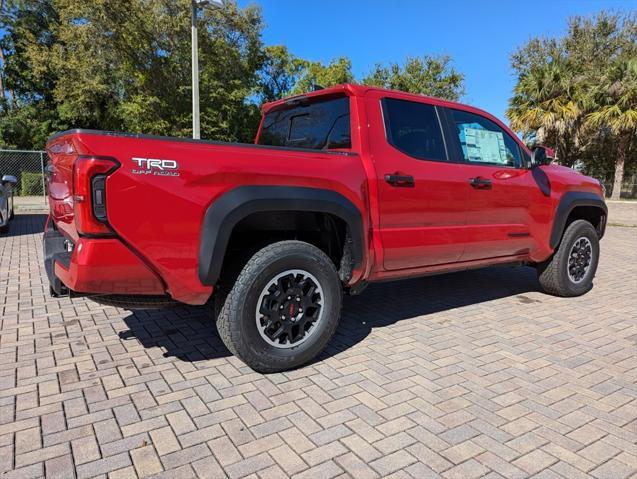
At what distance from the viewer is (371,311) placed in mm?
4723

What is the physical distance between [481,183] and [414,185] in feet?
2.94

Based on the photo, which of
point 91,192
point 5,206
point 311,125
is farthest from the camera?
point 5,206

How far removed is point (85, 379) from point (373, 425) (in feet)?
6.30

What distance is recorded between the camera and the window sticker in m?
4.27

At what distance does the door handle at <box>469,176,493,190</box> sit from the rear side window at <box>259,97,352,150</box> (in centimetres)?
132

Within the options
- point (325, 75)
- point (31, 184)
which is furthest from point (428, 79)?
point (31, 184)

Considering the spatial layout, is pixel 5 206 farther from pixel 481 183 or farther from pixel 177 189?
pixel 481 183

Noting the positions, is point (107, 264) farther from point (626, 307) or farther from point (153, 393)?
point (626, 307)

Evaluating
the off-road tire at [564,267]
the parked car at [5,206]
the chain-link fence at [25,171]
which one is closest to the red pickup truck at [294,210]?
the off-road tire at [564,267]

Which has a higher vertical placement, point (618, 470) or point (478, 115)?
point (478, 115)

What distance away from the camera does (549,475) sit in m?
2.19

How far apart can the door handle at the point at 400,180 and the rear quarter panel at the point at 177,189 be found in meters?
0.83

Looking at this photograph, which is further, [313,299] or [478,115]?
[478,115]

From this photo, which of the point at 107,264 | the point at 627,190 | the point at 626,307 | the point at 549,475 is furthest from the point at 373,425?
the point at 627,190
